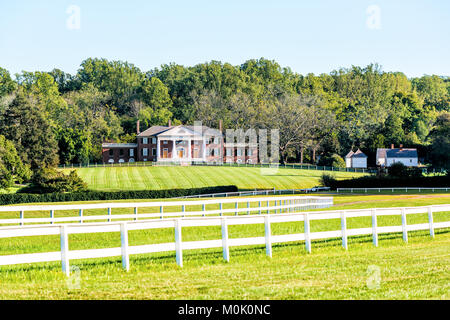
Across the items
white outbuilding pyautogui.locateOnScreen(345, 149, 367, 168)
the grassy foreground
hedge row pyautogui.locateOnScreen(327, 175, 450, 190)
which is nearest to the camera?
the grassy foreground

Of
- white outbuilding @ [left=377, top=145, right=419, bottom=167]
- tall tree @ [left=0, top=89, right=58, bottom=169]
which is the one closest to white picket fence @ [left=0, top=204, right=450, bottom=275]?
tall tree @ [left=0, top=89, right=58, bottom=169]

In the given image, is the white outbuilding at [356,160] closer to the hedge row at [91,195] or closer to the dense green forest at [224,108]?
the dense green forest at [224,108]

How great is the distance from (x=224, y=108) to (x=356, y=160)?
1294 inches

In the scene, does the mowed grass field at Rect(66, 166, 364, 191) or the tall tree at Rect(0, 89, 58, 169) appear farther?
the tall tree at Rect(0, 89, 58, 169)

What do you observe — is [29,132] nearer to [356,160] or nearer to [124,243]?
[356,160]

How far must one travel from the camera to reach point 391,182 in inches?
3022

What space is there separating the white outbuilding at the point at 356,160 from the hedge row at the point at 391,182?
43716mm

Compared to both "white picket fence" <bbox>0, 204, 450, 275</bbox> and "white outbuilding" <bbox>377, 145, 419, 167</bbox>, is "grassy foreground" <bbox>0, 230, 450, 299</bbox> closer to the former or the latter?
"white picket fence" <bbox>0, 204, 450, 275</bbox>

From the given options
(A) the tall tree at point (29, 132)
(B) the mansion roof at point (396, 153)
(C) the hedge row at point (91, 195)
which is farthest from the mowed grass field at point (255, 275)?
(B) the mansion roof at point (396, 153)

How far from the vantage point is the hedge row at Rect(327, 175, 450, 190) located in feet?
251

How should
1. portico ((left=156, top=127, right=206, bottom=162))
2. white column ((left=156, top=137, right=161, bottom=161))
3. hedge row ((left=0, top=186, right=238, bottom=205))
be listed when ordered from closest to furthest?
hedge row ((left=0, top=186, right=238, bottom=205)), portico ((left=156, top=127, right=206, bottom=162)), white column ((left=156, top=137, right=161, bottom=161))

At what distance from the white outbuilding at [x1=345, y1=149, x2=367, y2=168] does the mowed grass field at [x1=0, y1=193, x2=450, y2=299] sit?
10353cm

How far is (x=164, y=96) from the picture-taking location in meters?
152
